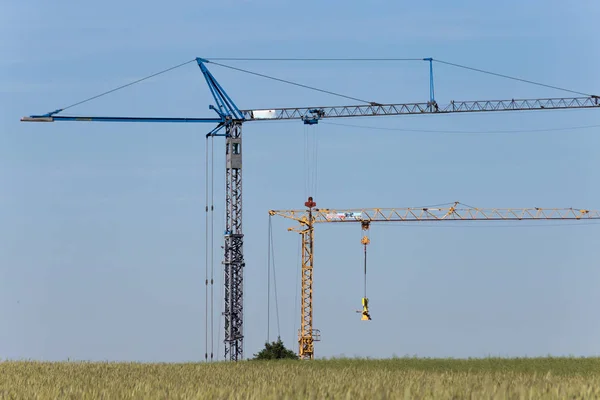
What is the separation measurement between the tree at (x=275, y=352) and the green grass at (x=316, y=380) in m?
4.71

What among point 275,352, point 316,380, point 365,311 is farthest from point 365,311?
point 316,380

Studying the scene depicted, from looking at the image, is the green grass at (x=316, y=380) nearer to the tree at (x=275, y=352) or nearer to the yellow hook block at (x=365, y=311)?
the tree at (x=275, y=352)

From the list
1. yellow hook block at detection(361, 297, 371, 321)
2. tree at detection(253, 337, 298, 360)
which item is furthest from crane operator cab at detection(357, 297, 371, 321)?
tree at detection(253, 337, 298, 360)

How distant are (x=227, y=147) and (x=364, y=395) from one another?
6652 centimetres

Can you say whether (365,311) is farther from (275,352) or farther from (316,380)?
(316,380)

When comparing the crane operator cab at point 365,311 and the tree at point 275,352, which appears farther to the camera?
the crane operator cab at point 365,311

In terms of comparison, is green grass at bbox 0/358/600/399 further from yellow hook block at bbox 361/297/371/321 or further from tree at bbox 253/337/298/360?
yellow hook block at bbox 361/297/371/321

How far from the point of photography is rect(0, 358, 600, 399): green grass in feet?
67.7

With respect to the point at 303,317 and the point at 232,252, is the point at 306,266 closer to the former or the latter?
the point at 303,317

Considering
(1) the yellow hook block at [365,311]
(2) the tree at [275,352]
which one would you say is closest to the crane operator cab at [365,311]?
(1) the yellow hook block at [365,311]

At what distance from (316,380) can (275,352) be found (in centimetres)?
2645

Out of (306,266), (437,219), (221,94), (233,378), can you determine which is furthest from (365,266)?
(233,378)

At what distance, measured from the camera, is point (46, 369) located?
138 ft

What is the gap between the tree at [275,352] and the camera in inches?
2237
